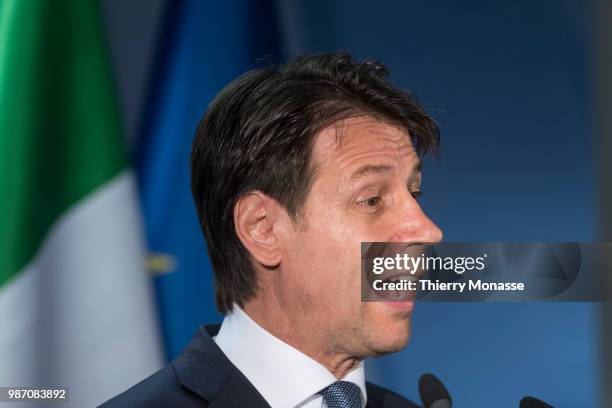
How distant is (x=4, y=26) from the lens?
1.31 m

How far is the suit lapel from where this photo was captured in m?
1.03

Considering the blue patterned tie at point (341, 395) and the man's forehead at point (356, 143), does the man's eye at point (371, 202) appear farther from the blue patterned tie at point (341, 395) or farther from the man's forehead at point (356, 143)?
the blue patterned tie at point (341, 395)

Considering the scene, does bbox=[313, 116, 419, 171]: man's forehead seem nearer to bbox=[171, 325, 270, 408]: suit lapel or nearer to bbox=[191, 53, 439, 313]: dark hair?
bbox=[191, 53, 439, 313]: dark hair

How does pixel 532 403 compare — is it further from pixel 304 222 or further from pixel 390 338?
pixel 304 222

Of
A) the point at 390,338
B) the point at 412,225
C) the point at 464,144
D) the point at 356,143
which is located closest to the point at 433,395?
the point at 390,338

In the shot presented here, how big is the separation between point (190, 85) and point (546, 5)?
62 centimetres

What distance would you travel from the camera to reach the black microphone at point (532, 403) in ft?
3.54

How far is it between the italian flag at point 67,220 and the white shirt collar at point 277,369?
300 mm

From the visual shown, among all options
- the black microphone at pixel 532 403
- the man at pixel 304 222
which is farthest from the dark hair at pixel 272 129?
the black microphone at pixel 532 403

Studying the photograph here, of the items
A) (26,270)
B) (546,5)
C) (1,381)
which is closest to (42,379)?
(1,381)

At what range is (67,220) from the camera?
1324 mm

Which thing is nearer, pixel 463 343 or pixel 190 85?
pixel 463 343

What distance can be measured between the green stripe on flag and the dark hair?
293 millimetres

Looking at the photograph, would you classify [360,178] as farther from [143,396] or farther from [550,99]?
[550,99]
